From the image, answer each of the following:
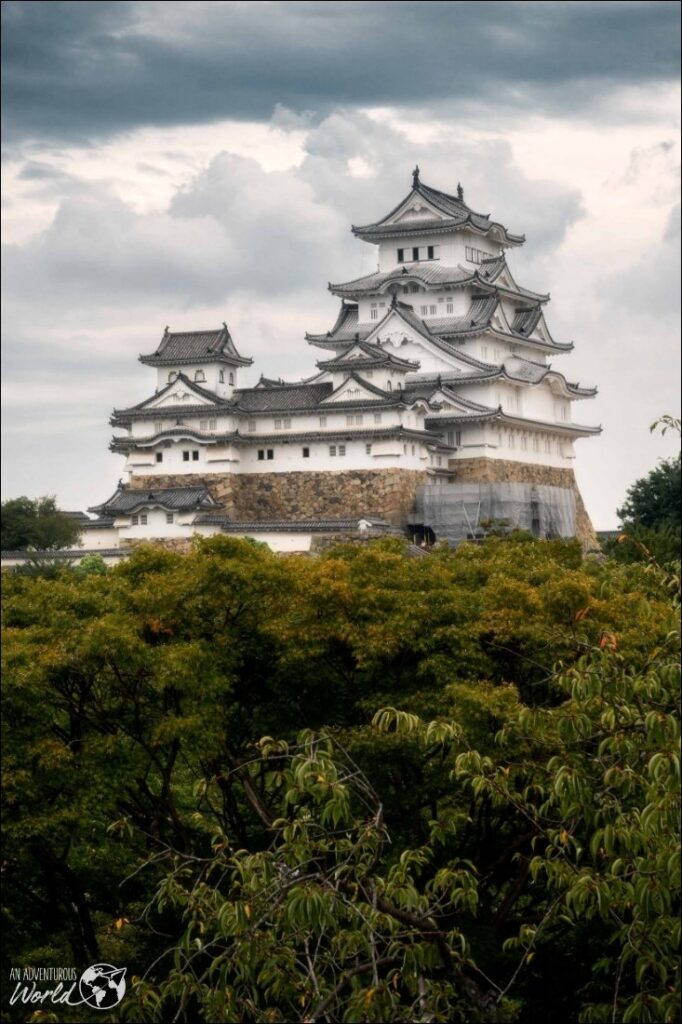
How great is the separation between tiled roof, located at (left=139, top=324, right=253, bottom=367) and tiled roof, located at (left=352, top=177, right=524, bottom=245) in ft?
30.0

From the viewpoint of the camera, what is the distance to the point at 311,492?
2271 inches

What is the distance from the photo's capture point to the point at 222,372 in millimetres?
60656

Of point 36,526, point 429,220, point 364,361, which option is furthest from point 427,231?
point 36,526

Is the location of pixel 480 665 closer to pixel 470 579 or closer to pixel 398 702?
pixel 398 702

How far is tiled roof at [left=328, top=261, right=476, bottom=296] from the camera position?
6381 cm

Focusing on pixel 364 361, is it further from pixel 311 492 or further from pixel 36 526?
pixel 36 526

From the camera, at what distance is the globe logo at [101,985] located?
→ 1739 cm

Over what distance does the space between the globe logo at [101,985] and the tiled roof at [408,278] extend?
4836 cm

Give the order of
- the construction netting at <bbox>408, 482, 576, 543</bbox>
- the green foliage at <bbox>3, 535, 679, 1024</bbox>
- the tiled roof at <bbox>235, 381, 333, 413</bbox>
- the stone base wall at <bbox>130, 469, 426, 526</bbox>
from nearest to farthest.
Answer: the green foliage at <bbox>3, 535, 679, 1024</bbox> < the construction netting at <bbox>408, 482, 576, 543</bbox> < the stone base wall at <bbox>130, 469, 426, 526</bbox> < the tiled roof at <bbox>235, 381, 333, 413</bbox>

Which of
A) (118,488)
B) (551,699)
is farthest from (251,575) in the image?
(118,488)

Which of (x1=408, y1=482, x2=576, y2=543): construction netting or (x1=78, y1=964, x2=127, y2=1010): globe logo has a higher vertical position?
(x1=408, y1=482, x2=576, y2=543): construction netting

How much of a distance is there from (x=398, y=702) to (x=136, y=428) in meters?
43.4

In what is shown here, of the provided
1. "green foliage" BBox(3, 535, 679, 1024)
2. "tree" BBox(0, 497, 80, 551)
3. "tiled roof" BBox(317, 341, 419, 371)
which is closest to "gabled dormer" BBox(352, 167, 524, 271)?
"tiled roof" BBox(317, 341, 419, 371)

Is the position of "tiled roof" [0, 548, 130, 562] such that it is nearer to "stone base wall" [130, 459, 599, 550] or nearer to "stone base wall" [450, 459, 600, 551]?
"stone base wall" [130, 459, 599, 550]
